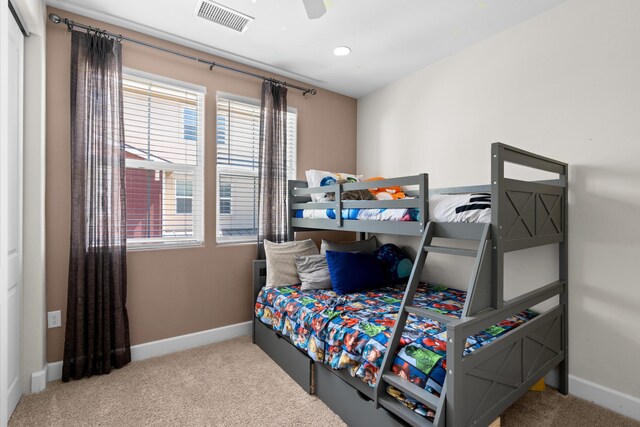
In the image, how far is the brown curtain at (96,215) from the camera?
2.15 m

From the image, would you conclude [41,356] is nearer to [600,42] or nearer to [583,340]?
[583,340]

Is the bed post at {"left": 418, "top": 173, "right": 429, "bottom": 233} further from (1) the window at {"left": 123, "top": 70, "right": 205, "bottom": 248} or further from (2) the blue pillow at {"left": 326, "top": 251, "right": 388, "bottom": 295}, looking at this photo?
(1) the window at {"left": 123, "top": 70, "right": 205, "bottom": 248}

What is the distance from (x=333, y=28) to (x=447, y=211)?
157 cm

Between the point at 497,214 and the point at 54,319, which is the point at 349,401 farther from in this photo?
the point at 54,319

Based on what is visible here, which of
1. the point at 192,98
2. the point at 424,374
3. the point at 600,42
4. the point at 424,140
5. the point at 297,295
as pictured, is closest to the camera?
the point at 424,374

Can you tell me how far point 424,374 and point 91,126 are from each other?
2.51 meters

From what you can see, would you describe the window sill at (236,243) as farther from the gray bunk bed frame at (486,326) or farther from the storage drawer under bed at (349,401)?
the storage drawer under bed at (349,401)

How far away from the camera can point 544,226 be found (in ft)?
5.92

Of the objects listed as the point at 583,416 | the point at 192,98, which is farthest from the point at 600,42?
the point at 192,98

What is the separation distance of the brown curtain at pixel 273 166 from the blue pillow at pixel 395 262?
3.05 feet

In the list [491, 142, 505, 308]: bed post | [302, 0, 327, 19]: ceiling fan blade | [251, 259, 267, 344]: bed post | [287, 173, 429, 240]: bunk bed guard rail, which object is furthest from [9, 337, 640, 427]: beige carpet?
[302, 0, 327, 19]: ceiling fan blade

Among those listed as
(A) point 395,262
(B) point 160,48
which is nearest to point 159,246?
(B) point 160,48

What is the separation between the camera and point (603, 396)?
189cm

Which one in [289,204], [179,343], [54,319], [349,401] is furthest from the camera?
[289,204]
